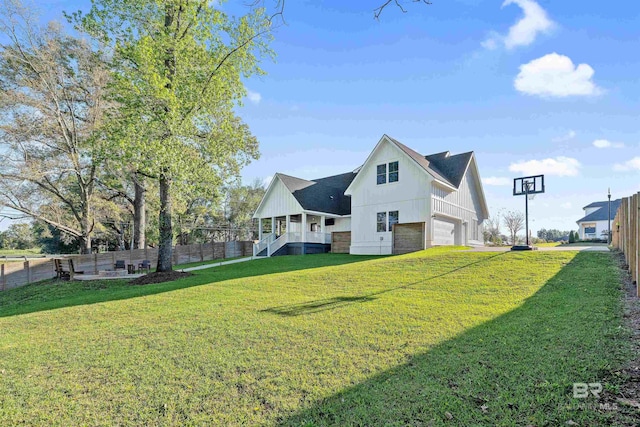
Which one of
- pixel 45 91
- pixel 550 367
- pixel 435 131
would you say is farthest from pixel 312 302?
pixel 45 91

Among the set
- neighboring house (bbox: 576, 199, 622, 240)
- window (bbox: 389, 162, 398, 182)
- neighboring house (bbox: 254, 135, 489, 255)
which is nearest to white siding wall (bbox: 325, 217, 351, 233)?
neighboring house (bbox: 254, 135, 489, 255)

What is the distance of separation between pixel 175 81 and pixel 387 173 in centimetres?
1267

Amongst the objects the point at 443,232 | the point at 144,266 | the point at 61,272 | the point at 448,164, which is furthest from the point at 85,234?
the point at 448,164

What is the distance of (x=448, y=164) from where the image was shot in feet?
69.8

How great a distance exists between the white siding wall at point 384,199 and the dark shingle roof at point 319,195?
3.74 meters

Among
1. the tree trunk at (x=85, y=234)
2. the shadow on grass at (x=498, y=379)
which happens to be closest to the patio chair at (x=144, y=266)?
the tree trunk at (x=85, y=234)

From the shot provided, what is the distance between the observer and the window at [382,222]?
64.3 feet

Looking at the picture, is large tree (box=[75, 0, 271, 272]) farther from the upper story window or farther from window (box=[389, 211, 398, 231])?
window (box=[389, 211, 398, 231])

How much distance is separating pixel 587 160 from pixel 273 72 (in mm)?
16071

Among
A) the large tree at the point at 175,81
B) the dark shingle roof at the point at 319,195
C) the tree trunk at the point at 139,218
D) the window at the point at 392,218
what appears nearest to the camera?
the large tree at the point at 175,81

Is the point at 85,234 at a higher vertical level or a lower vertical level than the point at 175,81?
lower

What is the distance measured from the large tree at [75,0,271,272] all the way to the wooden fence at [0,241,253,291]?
27.7 ft

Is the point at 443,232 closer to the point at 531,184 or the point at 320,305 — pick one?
the point at 531,184
